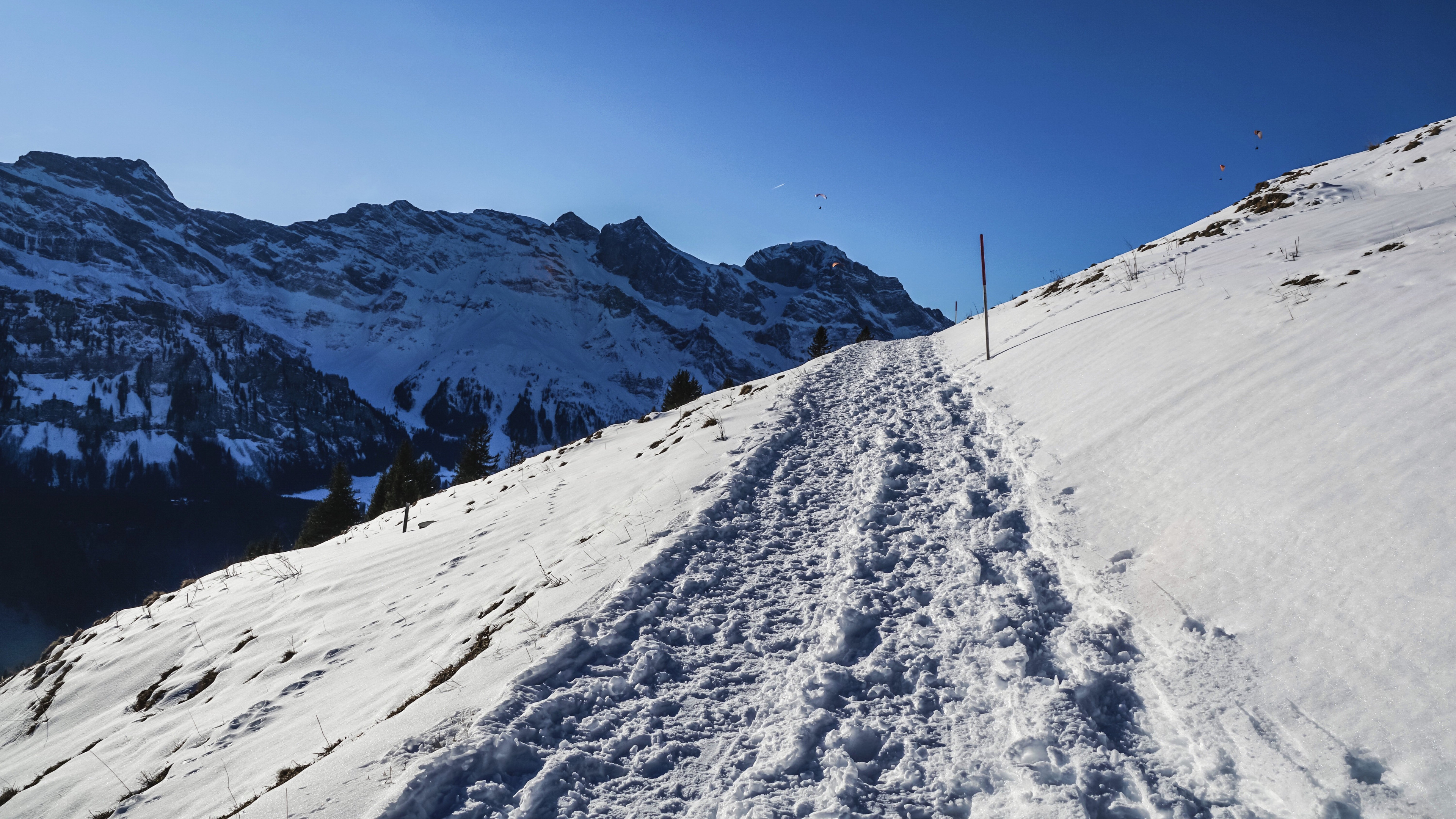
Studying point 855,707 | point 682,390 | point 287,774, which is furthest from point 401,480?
point 855,707

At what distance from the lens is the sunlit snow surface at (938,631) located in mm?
3365

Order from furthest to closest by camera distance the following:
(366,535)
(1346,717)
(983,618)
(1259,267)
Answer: (366,535)
(1259,267)
(983,618)
(1346,717)

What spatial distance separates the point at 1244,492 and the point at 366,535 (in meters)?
18.1

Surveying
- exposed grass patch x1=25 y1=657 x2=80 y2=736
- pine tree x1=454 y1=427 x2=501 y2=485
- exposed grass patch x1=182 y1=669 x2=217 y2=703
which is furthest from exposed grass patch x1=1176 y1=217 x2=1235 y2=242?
pine tree x1=454 y1=427 x2=501 y2=485

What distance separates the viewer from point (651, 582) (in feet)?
19.4

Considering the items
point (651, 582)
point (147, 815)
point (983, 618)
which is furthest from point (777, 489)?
point (147, 815)

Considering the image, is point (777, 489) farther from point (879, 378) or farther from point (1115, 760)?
point (879, 378)

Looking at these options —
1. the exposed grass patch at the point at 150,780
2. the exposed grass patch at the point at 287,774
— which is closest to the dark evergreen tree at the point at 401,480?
the exposed grass patch at the point at 150,780

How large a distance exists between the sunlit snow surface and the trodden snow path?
2 centimetres

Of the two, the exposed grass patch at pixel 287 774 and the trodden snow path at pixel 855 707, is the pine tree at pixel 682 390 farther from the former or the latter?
the exposed grass patch at pixel 287 774

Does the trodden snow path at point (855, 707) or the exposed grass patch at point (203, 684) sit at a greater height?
the trodden snow path at point (855, 707)

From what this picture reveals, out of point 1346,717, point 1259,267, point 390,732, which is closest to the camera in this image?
point 1346,717

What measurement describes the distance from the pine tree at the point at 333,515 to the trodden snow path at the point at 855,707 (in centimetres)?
5258

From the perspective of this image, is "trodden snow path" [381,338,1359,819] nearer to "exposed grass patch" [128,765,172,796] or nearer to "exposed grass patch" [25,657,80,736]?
"exposed grass patch" [128,765,172,796]
